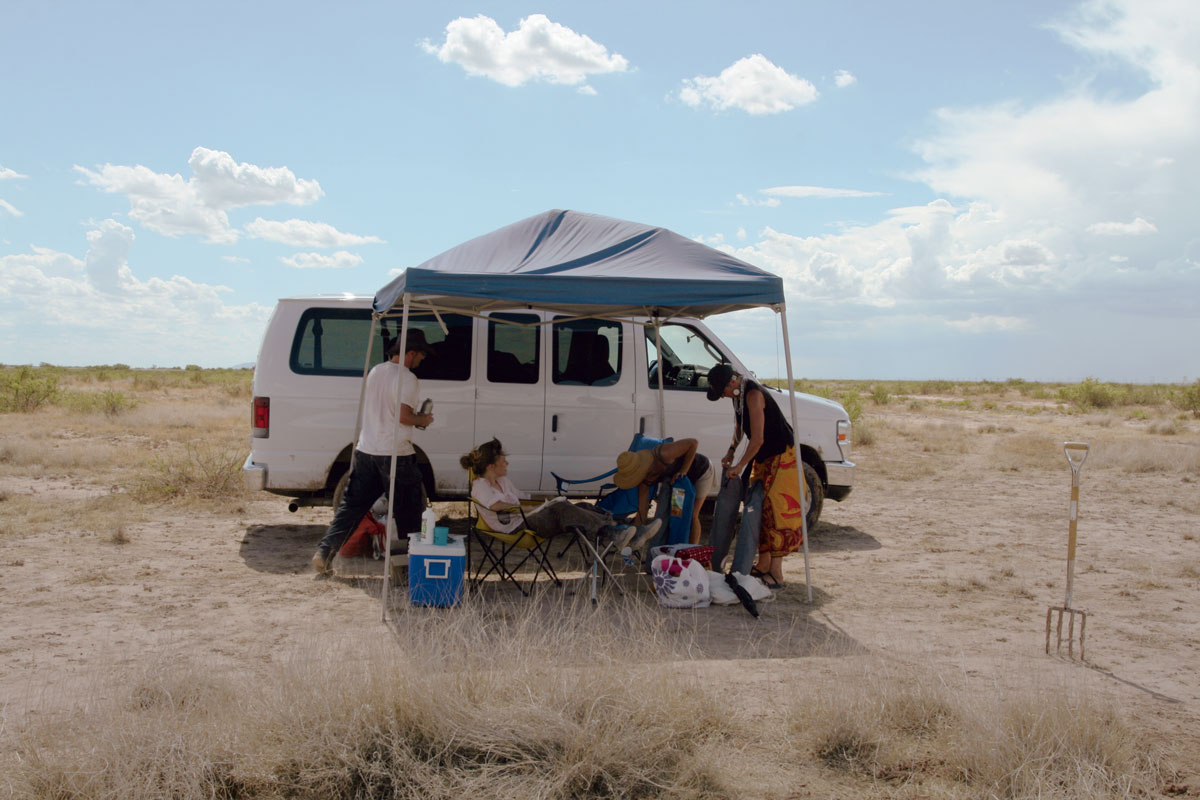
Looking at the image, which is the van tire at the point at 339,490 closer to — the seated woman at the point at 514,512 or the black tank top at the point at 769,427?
the seated woman at the point at 514,512

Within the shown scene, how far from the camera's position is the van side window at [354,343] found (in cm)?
733

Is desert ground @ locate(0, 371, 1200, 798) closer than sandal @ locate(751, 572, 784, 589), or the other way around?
desert ground @ locate(0, 371, 1200, 798)

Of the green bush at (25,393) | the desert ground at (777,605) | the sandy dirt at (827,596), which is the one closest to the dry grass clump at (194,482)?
the desert ground at (777,605)

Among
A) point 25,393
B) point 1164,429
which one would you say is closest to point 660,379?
point 1164,429

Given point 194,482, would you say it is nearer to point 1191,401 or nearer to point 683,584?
point 683,584

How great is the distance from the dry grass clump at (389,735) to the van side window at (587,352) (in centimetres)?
→ 406

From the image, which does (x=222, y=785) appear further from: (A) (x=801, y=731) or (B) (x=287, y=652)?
(A) (x=801, y=731)

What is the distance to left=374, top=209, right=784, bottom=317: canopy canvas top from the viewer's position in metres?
5.57

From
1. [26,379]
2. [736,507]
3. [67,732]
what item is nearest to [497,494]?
[736,507]

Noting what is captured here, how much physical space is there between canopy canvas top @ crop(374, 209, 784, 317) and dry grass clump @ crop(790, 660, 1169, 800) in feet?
8.71

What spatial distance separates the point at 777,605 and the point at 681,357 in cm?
264

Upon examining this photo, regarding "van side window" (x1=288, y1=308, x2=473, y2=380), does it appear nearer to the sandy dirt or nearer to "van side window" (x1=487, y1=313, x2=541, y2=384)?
"van side window" (x1=487, y1=313, x2=541, y2=384)

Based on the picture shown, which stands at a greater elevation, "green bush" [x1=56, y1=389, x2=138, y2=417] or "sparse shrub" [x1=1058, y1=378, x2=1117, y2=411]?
"sparse shrub" [x1=1058, y1=378, x2=1117, y2=411]

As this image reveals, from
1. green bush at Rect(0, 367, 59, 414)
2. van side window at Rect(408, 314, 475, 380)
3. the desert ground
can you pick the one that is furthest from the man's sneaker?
green bush at Rect(0, 367, 59, 414)
